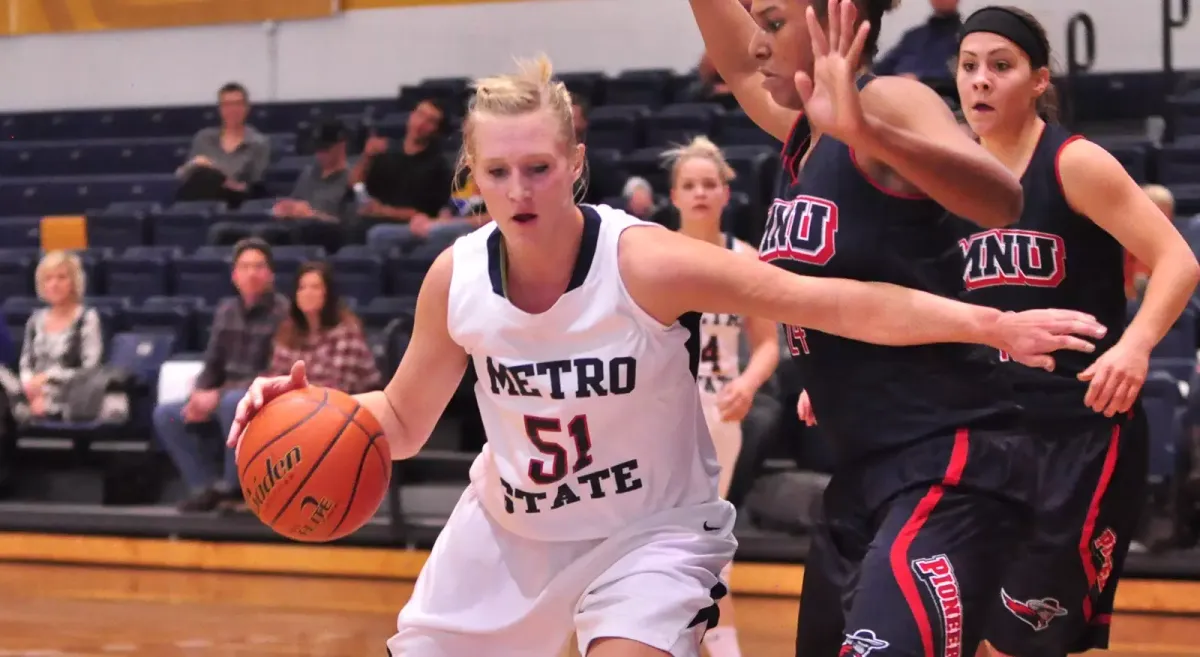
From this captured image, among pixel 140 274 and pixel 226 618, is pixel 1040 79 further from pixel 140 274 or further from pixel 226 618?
pixel 140 274

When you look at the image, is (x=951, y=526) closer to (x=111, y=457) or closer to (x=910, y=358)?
(x=910, y=358)

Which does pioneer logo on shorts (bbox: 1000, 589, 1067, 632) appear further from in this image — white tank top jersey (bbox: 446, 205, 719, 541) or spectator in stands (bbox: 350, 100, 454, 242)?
spectator in stands (bbox: 350, 100, 454, 242)

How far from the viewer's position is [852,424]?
2664 millimetres

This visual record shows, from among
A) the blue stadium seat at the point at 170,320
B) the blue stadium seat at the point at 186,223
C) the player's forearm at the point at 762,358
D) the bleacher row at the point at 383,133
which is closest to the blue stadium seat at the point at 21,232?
the bleacher row at the point at 383,133

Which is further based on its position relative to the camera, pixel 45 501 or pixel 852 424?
pixel 45 501

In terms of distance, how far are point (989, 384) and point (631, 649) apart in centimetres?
85

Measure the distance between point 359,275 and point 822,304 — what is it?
5.78 m

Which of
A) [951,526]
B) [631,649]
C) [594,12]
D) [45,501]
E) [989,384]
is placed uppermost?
[594,12]

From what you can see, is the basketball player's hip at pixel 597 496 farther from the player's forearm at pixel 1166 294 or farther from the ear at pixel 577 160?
the player's forearm at pixel 1166 294

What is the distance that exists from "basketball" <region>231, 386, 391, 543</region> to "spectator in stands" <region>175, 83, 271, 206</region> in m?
7.25

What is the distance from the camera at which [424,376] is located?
2.90 meters

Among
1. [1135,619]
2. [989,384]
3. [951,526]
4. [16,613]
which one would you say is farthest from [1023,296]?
[16,613]

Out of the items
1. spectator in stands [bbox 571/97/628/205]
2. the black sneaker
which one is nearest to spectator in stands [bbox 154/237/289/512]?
the black sneaker

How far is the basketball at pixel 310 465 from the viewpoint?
108 inches
